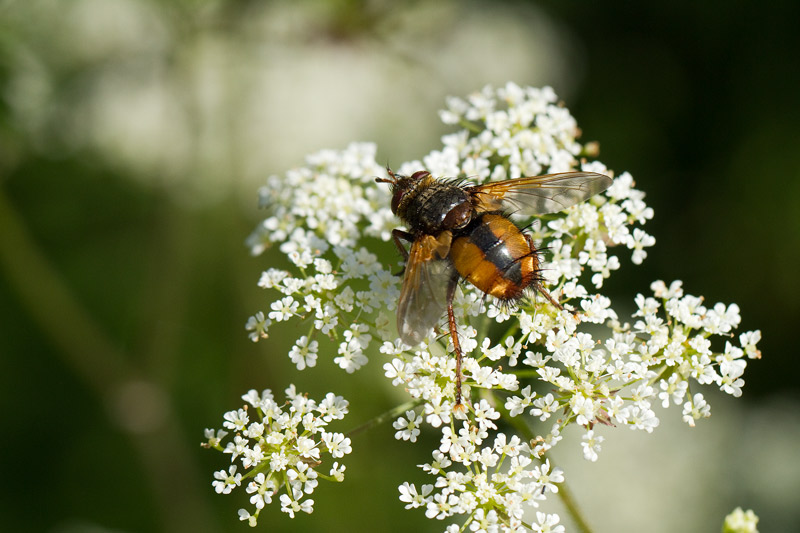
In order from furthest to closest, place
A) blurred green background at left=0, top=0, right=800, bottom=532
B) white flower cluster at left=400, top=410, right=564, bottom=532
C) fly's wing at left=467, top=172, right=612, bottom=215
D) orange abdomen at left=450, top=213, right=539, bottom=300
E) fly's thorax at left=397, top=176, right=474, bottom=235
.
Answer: blurred green background at left=0, top=0, right=800, bottom=532 < fly's wing at left=467, top=172, right=612, bottom=215 < fly's thorax at left=397, top=176, right=474, bottom=235 < orange abdomen at left=450, top=213, right=539, bottom=300 < white flower cluster at left=400, top=410, right=564, bottom=532

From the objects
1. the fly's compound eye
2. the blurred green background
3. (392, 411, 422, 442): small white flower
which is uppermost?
the blurred green background

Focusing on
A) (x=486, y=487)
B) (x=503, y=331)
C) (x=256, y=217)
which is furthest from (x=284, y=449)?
(x=256, y=217)

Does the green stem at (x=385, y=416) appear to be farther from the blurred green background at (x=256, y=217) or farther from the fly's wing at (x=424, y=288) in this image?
the blurred green background at (x=256, y=217)

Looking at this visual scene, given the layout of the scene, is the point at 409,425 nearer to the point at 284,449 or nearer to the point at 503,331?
the point at 284,449

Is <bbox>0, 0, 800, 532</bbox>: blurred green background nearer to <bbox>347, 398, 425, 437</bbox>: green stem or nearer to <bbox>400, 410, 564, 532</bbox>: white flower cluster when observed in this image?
<bbox>347, 398, 425, 437</bbox>: green stem

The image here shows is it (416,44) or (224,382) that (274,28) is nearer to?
(416,44)

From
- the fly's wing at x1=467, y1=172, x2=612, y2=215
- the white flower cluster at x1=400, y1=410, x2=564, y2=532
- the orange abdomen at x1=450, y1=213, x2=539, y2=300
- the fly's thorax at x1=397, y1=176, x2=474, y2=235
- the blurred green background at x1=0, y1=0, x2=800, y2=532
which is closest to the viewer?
the white flower cluster at x1=400, y1=410, x2=564, y2=532

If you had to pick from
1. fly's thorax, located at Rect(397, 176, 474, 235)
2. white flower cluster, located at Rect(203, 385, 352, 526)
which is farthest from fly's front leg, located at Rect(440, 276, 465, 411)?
white flower cluster, located at Rect(203, 385, 352, 526)

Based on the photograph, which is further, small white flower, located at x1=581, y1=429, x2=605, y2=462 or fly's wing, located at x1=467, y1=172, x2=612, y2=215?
fly's wing, located at x1=467, y1=172, x2=612, y2=215
